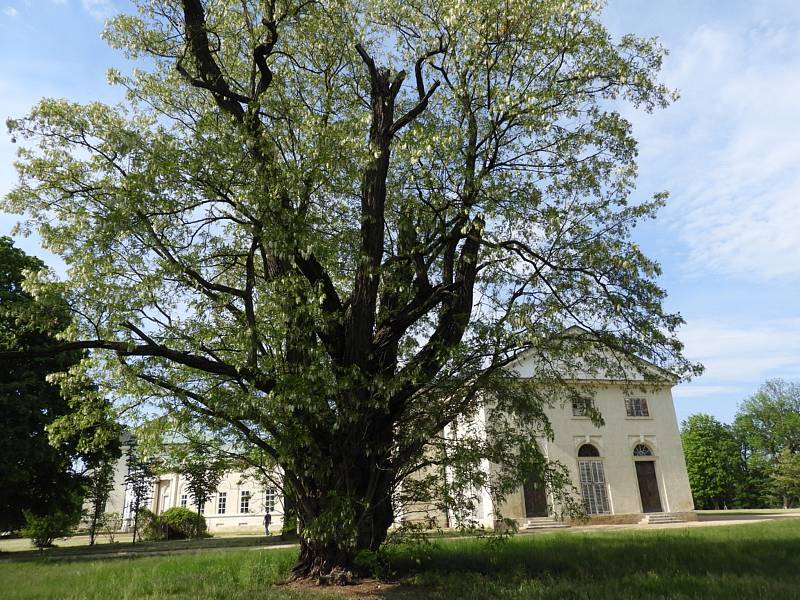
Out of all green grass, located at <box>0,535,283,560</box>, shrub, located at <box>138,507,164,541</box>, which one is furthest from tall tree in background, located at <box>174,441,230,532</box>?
shrub, located at <box>138,507,164,541</box>

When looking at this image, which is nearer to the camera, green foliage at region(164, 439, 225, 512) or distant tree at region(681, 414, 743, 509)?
green foliage at region(164, 439, 225, 512)

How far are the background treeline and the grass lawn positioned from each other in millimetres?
47599

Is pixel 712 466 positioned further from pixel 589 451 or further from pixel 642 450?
pixel 589 451

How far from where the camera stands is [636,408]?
31.5 m

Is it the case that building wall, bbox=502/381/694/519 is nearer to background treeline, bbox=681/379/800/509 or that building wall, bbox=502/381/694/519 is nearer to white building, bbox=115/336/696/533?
white building, bbox=115/336/696/533

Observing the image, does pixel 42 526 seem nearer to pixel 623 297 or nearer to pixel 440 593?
pixel 440 593

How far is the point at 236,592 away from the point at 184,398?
3051 mm

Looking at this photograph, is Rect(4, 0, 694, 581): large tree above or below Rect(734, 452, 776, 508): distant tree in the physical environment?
above

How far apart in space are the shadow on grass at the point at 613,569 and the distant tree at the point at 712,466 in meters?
47.1

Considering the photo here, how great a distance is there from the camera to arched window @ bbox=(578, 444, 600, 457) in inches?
1185

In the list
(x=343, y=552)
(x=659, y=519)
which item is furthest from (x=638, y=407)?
(x=343, y=552)

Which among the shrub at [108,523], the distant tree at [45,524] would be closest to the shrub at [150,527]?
the shrub at [108,523]

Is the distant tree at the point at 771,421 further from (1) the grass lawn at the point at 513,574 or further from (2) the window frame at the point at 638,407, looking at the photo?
(1) the grass lawn at the point at 513,574

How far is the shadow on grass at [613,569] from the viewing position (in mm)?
7648
